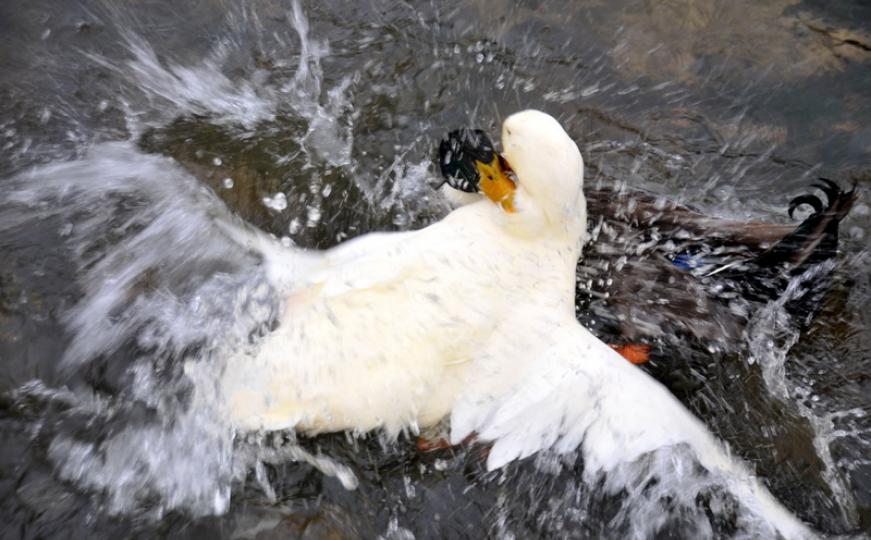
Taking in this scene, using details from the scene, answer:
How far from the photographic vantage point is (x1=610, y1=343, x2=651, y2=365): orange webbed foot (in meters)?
2.97

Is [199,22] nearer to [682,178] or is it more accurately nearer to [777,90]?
[682,178]

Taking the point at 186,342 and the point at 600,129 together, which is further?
the point at 600,129

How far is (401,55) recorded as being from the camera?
13.0 ft

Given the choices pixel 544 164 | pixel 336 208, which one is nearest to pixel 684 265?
pixel 544 164

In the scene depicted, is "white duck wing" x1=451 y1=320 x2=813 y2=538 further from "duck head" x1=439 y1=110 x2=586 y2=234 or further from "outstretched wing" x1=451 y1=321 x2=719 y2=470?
"duck head" x1=439 y1=110 x2=586 y2=234

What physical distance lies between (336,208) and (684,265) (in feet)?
4.92

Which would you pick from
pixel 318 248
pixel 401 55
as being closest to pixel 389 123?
pixel 401 55

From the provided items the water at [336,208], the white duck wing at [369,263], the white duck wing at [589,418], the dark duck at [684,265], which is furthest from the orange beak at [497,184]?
the water at [336,208]

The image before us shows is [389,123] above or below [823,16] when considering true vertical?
below

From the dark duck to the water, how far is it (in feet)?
0.42

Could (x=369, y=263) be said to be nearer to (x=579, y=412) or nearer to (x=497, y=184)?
(x=497, y=184)

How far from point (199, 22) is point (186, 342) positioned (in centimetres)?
202

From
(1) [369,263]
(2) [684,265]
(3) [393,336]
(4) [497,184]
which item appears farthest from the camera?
(2) [684,265]

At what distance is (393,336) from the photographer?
2.48 metres
